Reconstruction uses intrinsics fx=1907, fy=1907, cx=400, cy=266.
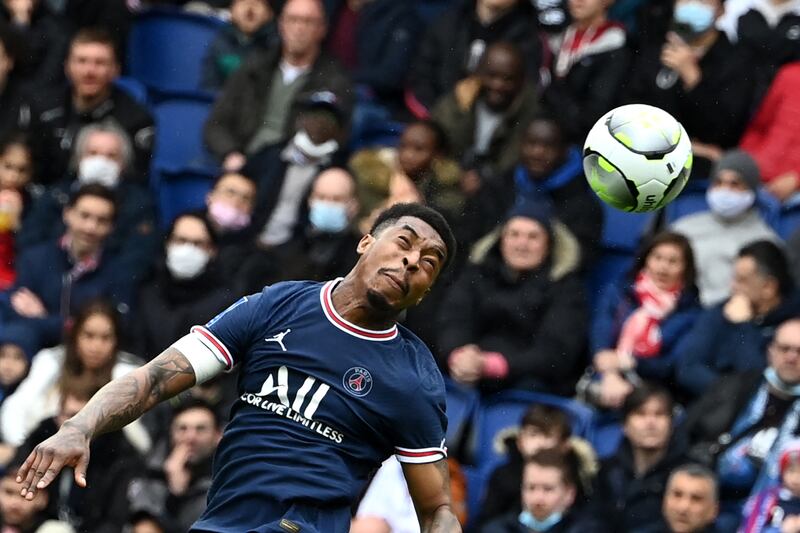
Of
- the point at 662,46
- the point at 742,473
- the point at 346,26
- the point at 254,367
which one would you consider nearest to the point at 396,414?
the point at 254,367

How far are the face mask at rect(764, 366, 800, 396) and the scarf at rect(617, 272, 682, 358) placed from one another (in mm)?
941

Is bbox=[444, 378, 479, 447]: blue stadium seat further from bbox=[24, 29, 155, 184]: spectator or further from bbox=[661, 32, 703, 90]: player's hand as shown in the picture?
bbox=[24, 29, 155, 184]: spectator

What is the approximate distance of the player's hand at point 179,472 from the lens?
10.6m

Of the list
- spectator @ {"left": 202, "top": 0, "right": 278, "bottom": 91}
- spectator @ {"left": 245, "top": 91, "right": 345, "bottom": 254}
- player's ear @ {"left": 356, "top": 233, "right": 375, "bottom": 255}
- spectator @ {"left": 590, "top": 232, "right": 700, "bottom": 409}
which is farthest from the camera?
spectator @ {"left": 202, "top": 0, "right": 278, "bottom": 91}

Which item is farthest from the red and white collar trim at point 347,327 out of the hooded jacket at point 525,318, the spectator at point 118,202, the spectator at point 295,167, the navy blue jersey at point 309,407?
the spectator at point 118,202

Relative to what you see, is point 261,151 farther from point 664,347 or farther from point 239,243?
point 664,347

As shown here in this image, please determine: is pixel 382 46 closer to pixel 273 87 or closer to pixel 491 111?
pixel 273 87

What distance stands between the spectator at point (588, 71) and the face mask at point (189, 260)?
2.43 meters

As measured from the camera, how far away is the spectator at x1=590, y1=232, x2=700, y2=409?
35.3 ft

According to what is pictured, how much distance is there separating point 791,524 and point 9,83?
6659 mm

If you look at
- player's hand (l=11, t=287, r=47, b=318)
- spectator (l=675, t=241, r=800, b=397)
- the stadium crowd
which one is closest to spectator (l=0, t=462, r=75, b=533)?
the stadium crowd

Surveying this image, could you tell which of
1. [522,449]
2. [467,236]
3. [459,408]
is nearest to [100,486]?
[459,408]

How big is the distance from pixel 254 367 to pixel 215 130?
261 inches

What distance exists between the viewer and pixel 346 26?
13.9 metres
